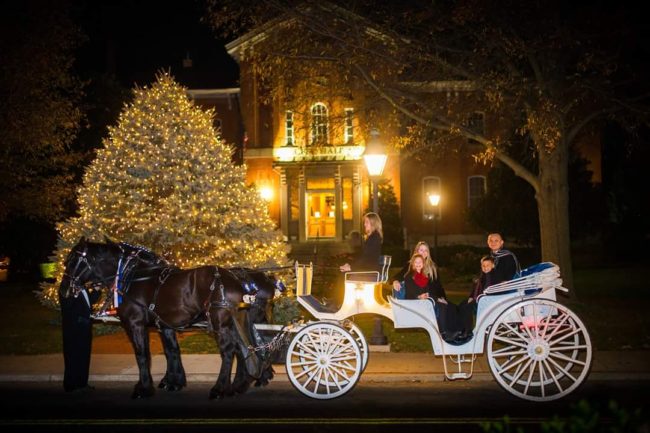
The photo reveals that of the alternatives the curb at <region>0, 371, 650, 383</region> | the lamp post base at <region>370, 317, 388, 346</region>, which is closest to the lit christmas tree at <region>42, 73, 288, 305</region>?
the lamp post base at <region>370, 317, 388, 346</region>

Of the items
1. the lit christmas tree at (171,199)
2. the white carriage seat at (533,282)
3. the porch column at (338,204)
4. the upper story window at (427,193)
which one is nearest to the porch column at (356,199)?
the porch column at (338,204)

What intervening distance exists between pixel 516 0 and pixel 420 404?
907 cm

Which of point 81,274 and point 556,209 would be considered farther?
point 556,209

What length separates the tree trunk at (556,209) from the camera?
1576 centimetres

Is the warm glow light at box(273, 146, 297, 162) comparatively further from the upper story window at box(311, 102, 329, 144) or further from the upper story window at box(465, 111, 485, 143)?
the upper story window at box(311, 102, 329, 144)

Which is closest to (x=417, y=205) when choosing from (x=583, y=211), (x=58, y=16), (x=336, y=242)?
(x=336, y=242)

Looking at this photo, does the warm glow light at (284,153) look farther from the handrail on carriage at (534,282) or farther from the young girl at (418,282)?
the handrail on carriage at (534,282)

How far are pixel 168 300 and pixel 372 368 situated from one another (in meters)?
3.51

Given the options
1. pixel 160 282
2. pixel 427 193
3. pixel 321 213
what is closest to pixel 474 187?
pixel 427 193

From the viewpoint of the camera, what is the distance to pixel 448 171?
3716 cm

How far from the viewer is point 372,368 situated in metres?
10.1

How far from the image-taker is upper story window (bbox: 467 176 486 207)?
3722 cm

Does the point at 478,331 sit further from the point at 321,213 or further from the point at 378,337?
the point at 321,213

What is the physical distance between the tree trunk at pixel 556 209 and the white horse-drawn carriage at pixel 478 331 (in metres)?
7.26
